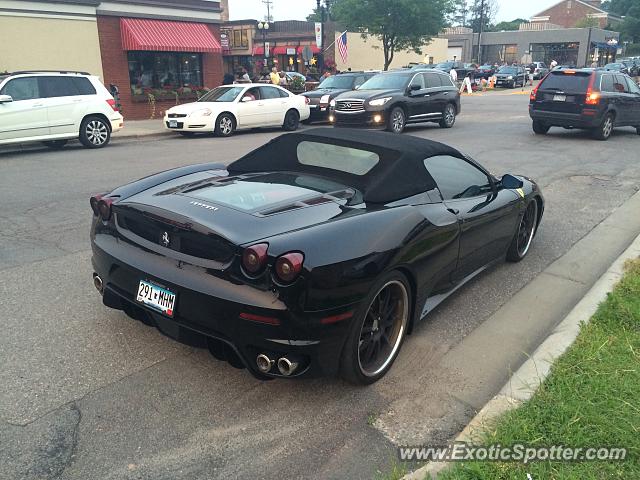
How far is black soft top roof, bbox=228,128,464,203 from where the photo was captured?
12.3 ft

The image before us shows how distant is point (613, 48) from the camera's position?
75375 mm

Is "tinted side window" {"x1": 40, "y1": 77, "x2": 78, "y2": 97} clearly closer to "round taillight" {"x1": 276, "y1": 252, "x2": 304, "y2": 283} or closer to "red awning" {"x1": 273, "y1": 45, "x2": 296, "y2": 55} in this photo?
"round taillight" {"x1": 276, "y1": 252, "x2": 304, "y2": 283}

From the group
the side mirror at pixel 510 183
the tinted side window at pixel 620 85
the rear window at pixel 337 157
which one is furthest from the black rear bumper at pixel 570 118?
the rear window at pixel 337 157

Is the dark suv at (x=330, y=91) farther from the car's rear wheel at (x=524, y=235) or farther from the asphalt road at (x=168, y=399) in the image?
the asphalt road at (x=168, y=399)

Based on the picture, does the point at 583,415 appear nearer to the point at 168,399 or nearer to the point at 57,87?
the point at 168,399

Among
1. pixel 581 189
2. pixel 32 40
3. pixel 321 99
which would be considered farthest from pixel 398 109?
pixel 32 40

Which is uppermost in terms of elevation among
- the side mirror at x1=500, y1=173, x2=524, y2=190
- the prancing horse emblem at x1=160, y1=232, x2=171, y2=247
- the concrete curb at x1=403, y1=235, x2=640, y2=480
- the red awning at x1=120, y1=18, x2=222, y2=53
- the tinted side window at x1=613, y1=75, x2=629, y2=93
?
the red awning at x1=120, y1=18, x2=222, y2=53

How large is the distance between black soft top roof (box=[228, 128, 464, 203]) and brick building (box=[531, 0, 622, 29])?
345 ft

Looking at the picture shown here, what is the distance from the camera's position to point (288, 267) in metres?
2.80

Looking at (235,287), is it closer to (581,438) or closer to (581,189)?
(581,438)

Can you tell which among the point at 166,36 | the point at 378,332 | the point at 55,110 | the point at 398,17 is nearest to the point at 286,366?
the point at 378,332

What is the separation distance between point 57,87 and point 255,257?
1180 cm

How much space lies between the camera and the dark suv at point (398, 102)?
15234 mm

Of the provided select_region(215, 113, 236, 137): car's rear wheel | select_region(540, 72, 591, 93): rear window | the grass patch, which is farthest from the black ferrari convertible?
select_region(215, 113, 236, 137): car's rear wheel
